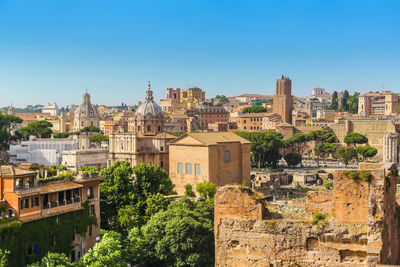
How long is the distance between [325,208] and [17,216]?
12641mm

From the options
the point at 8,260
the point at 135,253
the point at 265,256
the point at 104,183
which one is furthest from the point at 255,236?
the point at 104,183

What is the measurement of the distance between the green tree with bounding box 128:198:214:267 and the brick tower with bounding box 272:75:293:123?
3582 inches

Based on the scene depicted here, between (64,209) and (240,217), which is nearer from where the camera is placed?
(240,217)

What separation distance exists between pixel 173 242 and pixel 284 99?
9384cm

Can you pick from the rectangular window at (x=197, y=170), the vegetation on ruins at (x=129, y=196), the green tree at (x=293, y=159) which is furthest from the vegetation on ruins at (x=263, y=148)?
the vegetation on ruins at (x=129, y=196)

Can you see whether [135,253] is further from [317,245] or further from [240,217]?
[317,245]

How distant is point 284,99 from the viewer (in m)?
114

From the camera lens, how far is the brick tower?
114m

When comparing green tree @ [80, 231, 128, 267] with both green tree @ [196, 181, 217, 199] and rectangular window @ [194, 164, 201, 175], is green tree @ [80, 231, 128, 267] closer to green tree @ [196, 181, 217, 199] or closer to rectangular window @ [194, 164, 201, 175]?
green tree @ [196, 181, 217, 199]

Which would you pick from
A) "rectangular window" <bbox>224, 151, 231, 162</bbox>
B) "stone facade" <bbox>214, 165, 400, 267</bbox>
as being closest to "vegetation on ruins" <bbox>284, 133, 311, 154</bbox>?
"rectangular window" <bbox>224, 151, 231, 162</bbox>

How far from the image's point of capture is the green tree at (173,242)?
75.5 ft

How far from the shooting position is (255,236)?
17609 mm

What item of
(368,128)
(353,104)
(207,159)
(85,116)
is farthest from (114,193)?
(353,104)

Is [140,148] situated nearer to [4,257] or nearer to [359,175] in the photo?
[4,257]
